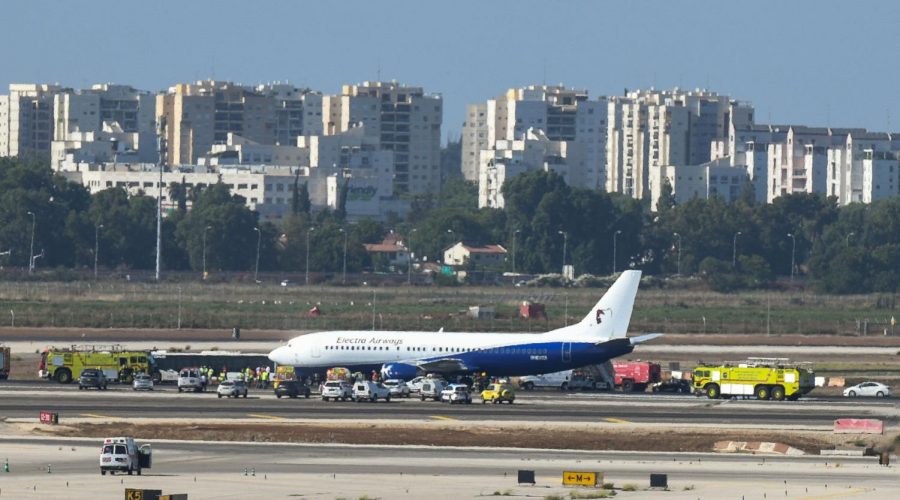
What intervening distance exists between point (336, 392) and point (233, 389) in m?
5.40

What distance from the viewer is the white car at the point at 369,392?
98312mm

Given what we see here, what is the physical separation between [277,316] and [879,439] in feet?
302

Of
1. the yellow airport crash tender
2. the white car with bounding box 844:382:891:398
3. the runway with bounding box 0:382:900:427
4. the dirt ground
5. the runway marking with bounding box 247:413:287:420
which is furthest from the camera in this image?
the white car with bounding box 844:382:891:398

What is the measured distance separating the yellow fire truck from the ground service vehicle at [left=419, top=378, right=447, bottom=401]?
62.5ft

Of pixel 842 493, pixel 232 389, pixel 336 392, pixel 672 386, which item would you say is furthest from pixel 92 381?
pixel 842 493

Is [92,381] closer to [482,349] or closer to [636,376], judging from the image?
[482,349]

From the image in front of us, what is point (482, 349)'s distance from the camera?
107 meters

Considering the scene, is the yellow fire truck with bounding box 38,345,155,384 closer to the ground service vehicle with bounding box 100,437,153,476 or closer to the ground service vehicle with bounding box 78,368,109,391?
the ground service vehicle with bounding box 78,368,109,391

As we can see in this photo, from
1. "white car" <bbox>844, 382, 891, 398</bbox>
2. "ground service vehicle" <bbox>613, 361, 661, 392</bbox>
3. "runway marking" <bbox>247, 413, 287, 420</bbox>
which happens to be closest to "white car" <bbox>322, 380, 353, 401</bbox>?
"runway marking" <bbox>247, 413, 287, 420</bbox>

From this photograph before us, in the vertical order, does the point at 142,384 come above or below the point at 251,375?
below

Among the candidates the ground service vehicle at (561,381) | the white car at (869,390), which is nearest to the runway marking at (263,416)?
the ground service vehicle at (561,381)

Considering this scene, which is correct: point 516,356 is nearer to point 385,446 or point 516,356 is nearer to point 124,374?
point 124,374

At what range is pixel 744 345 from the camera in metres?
145

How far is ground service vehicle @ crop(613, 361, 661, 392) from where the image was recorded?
369ft
